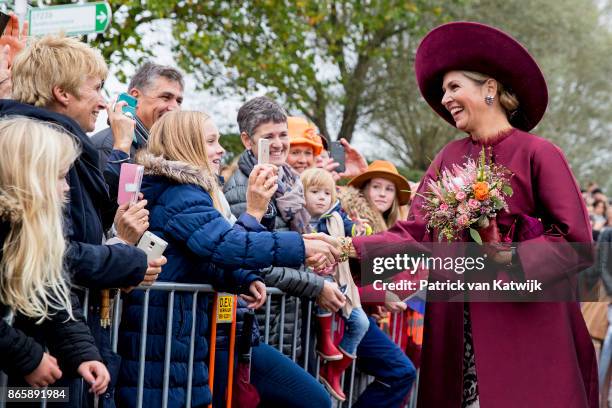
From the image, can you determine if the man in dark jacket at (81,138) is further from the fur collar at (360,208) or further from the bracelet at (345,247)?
the fur collar at (360,208)

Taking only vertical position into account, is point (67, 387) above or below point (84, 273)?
below

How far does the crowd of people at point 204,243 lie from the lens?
3.20 m

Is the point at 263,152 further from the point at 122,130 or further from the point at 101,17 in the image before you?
the point at 101,17

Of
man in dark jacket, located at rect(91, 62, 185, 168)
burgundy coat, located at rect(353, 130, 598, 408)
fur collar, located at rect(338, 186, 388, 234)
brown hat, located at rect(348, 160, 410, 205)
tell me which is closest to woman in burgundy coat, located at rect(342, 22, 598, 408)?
burgundy coat, located at rect(353, 130, 598, 408)

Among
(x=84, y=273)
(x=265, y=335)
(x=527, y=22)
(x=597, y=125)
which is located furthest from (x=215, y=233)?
(x=597, y=125)

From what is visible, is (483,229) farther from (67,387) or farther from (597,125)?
(597,125)

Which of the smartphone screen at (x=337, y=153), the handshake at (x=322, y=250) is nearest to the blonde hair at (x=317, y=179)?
the smartphone screen at (x=337, y=153)

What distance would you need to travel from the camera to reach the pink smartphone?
151 inches

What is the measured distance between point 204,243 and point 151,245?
1.01 feet

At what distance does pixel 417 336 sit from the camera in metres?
7.22

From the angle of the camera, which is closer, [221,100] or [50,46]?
[50,46]

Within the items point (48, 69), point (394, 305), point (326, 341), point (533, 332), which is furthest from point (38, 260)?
point (394, 305)

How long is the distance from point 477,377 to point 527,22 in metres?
23.1

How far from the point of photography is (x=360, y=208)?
23.6ft
